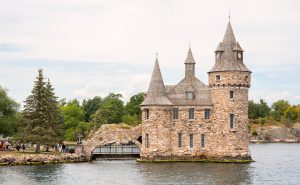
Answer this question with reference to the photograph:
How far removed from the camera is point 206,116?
211 ft

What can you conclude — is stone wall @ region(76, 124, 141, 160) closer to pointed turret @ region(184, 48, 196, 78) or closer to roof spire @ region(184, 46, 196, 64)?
pointed turret @ region(184, 48, 196, 78)

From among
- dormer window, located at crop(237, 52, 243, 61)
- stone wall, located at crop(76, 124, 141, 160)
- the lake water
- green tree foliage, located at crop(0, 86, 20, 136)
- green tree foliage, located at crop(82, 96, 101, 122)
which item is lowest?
the lake water

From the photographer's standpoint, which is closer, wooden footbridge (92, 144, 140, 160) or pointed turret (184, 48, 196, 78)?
pointed turret (184, 48, 196, 78)

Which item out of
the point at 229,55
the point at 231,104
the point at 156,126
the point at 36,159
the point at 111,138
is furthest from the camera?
the point at 111,138

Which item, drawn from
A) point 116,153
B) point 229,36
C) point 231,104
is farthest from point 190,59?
point 116,153

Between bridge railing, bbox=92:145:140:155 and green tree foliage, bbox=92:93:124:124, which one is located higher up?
green tree foliage, bbox=92:93:124:124

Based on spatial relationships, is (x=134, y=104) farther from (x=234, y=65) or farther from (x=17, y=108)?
(x=234, y=65)

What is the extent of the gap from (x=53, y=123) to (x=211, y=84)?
1944 cm

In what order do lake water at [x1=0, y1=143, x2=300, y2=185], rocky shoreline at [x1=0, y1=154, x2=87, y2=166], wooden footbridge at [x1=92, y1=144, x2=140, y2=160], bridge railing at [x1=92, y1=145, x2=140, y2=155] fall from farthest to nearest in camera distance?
bridge railing at [x1=92, y1=145, x2=140, y2=155] < wooden footbridge at [x1=92, y1=144, x2=140, y2=160] < rocky shoreline at [x1=0, y1=154, x2=87, y2=166] < lake water at [x1=0, y1=143, x2=300, y2=185]

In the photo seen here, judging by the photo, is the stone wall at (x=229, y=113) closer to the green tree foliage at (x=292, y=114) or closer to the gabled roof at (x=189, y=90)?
the gabled roof at (x=189, y=90)

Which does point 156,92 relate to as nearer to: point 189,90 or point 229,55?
point 189,90

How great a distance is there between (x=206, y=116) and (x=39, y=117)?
1894 centimetres

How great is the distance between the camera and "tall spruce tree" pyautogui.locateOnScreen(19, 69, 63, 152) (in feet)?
218

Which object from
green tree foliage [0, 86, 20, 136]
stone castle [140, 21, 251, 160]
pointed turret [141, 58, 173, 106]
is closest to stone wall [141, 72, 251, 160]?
stone castle [140, 21, 251, 160]
